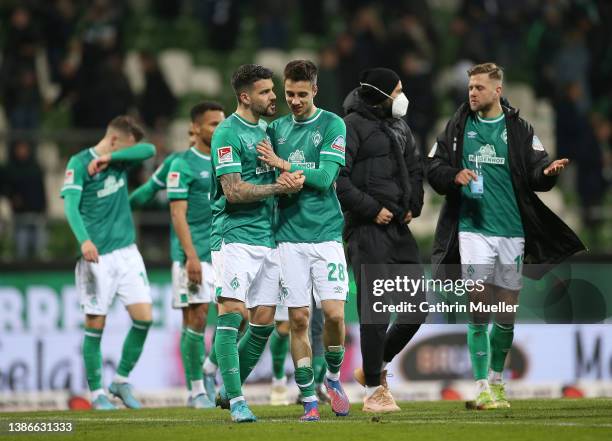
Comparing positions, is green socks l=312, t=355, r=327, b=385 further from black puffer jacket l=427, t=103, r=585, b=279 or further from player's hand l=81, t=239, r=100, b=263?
player's hand l=81, t=239, r=100, b=263

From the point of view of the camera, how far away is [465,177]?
9.71 meters

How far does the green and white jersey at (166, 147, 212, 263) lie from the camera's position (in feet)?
37.7

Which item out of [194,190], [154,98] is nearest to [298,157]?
[194,190]

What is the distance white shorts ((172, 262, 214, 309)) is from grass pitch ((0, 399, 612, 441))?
1.28m

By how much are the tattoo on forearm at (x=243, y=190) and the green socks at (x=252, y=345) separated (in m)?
0.94

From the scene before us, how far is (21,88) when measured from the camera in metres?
17.8

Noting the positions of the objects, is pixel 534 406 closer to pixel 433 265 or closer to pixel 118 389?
pixel 433 265

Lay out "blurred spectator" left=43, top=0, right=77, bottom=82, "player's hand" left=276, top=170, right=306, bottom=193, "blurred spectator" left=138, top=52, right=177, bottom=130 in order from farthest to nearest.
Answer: "blurred spectator" left=43, top=0, right=77, bottom=82, "blurred spectator" left=138, top=52, right=177, bottom=130, "player's hand" left=276, top=170, right=306, bottom=193

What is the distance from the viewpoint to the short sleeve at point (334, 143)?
8945 mm

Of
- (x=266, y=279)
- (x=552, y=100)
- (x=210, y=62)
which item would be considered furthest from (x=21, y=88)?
(x=266, y=279)

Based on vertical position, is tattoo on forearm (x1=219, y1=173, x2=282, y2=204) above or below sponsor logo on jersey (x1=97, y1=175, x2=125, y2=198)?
below

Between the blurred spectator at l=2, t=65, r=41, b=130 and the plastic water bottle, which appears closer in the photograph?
the plastic water bottle

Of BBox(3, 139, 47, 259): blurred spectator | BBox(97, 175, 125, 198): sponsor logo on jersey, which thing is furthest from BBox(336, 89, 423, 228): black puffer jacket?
BBox(3, 139, 47, 259): blurred spectator

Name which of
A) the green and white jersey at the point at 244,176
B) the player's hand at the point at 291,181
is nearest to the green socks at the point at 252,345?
the green and white jersey at the point at 244,176
